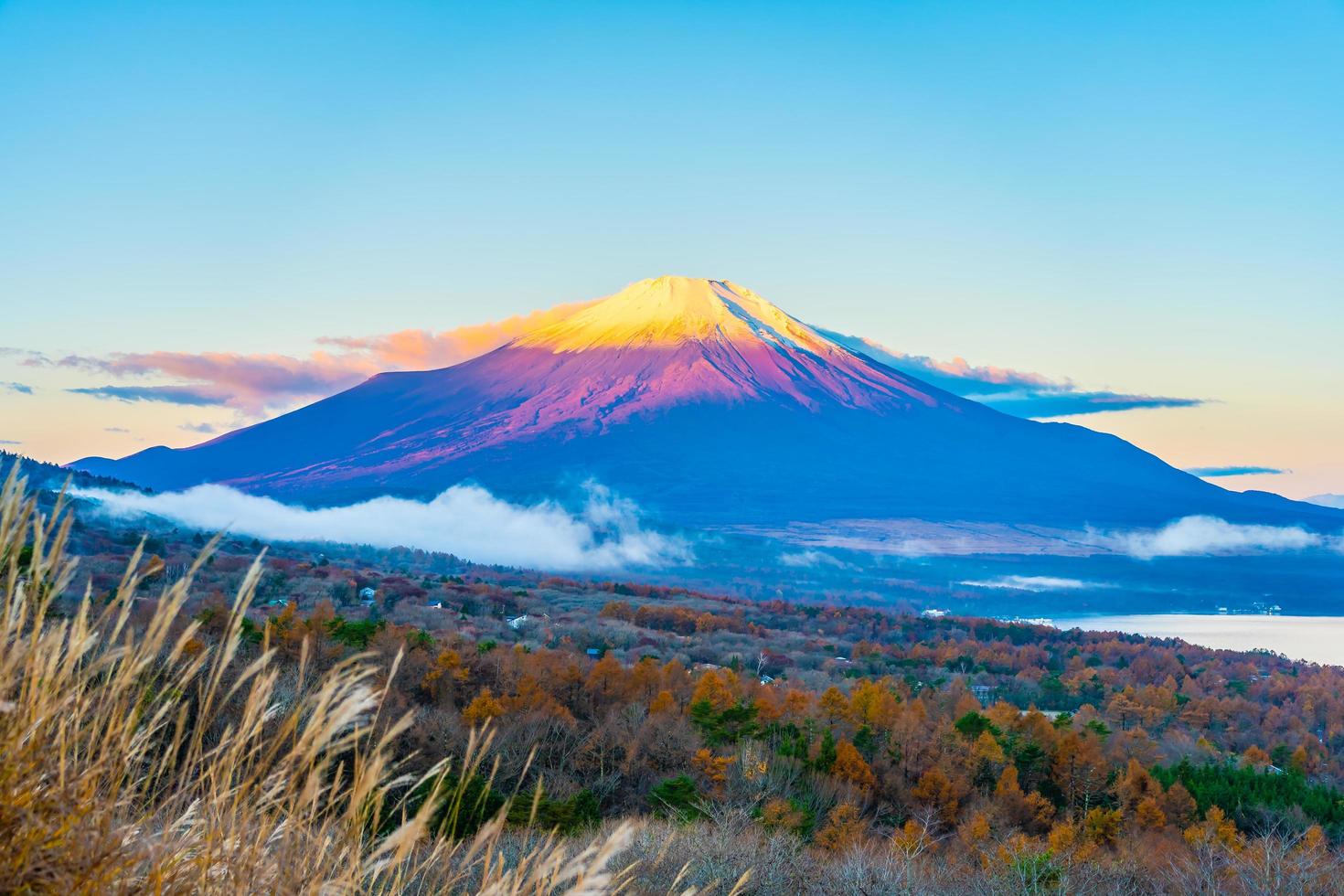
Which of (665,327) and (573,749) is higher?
(665,327)

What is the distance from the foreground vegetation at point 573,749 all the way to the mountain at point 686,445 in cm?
9114

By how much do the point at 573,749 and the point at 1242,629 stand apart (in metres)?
128

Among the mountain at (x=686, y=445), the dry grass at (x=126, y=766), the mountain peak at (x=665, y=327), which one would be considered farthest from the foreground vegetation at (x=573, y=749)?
the mountain peak at (x=665, y=327)

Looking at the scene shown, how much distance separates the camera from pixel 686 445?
176 m

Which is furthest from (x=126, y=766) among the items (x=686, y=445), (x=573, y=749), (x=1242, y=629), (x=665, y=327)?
(x=665, y=327)

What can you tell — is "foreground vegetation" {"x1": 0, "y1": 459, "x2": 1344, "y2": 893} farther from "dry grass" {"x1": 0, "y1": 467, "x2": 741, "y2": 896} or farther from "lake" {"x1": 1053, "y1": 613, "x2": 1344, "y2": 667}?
"lake" {"x1": 1053, "y1": 613, "x2": 1344, "y2": 667}

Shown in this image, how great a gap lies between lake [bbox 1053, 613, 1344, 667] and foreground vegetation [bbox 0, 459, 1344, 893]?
98.3 ft

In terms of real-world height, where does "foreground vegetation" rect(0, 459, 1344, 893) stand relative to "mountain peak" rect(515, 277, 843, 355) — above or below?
below

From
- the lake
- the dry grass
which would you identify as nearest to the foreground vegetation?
the dry grass

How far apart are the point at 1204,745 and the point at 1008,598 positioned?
106376 millimetres

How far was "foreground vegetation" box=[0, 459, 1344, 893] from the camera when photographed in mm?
2047

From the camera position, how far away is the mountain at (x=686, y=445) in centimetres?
16488

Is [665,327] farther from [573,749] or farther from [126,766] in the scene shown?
[126,766]

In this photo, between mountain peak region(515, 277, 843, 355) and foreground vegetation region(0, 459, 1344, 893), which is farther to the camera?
mountain peak region(515, 277, 843, 355)
